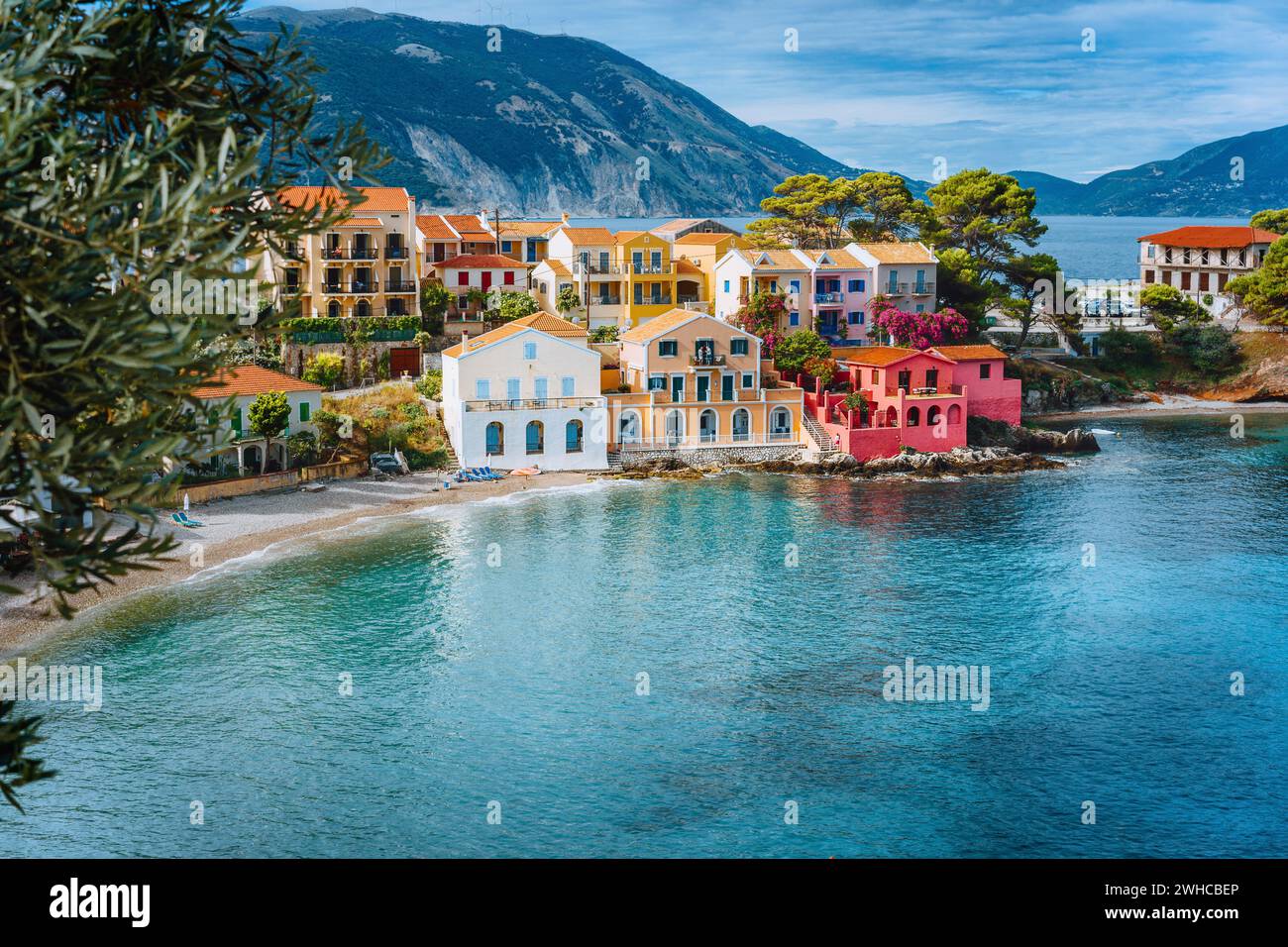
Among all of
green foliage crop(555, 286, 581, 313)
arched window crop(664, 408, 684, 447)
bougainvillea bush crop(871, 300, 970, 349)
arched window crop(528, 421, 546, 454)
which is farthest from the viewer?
green foliage crop(555, 286, 581, 313)

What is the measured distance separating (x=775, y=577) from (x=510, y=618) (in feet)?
32.9

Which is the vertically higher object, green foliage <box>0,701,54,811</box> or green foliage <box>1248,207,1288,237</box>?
green foliage <box>1248,207,1288,237</box>

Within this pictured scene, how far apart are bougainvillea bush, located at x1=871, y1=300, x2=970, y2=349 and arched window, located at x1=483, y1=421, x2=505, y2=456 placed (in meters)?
26.4

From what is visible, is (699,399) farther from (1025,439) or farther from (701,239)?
(701,239)

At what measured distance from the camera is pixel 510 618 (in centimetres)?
4053

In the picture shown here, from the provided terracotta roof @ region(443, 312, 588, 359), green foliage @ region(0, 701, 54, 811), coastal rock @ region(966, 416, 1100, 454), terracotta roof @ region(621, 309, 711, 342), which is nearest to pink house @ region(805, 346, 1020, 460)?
coastal rock @ region(966, 416, 1100, 454)

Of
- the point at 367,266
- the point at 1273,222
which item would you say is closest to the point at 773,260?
the point at 367,266

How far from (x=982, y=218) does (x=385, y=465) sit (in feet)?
166

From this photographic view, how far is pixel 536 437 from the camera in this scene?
6194cm

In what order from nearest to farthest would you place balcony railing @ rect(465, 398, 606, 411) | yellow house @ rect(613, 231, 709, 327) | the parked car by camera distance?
1. the parked car
2. balcony railing @ rect(465, 398, 606, 411)
3. yellow house @ rect(613, 231, 709, 327)

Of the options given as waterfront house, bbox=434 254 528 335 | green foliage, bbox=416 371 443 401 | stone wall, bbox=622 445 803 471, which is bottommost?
stone wall, bbox=622 445 803 471

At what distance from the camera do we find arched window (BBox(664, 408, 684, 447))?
212 ft

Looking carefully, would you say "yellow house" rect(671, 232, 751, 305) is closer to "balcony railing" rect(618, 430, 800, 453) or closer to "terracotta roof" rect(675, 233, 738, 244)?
"terracotta roof" rect(675, 233, 738, 244)
